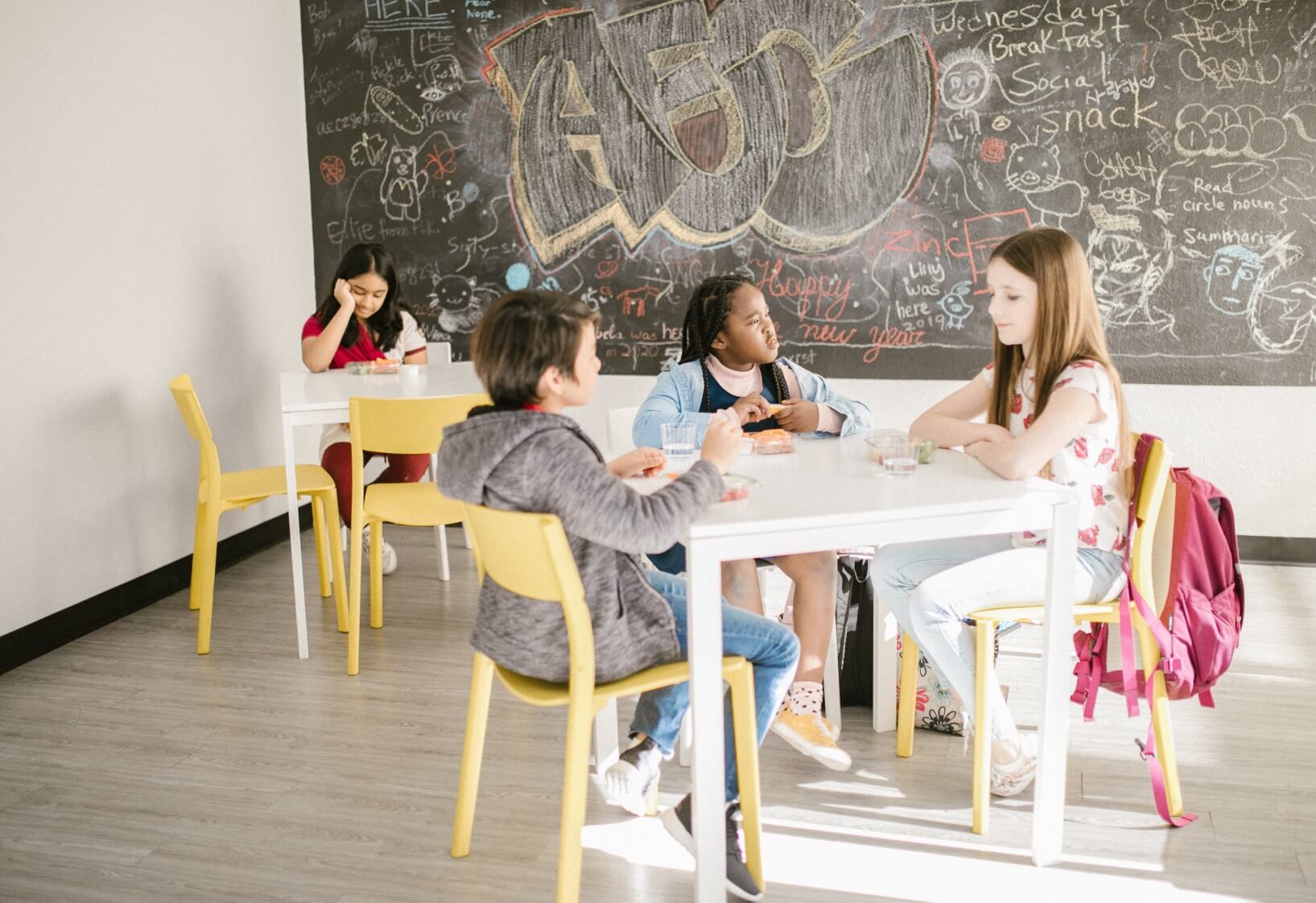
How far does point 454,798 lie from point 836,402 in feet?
4.13

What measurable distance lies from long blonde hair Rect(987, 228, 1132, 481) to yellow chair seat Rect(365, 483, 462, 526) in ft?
5.36

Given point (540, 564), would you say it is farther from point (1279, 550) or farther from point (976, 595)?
point (1279, 550)

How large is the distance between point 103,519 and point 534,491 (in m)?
2.35

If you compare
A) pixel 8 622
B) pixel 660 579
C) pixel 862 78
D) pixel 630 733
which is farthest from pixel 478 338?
pixel 862 78

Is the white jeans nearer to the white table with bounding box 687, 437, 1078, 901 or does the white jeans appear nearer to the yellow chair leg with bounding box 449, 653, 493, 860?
the white table with bounding box 687, 437, 1078, 901

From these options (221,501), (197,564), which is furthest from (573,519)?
(197,564)

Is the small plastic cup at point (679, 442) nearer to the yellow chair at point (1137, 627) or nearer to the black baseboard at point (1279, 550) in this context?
the yellow chair at point (1137, 627)

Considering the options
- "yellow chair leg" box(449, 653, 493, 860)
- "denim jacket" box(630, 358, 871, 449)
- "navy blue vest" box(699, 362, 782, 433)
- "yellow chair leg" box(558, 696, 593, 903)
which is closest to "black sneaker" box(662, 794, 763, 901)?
"yellow chair leg" box(558, 696, 593, 903)

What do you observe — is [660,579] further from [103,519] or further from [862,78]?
[862,78]

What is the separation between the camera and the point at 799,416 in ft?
8.95

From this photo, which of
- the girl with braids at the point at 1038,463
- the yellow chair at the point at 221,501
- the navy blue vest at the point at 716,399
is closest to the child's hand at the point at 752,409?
the navy blue vest at the point at 716,399

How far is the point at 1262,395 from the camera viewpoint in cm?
395

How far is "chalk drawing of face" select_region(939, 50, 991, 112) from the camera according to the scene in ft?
13.1

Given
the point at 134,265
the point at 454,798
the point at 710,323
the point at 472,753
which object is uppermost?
the point at 134,265
